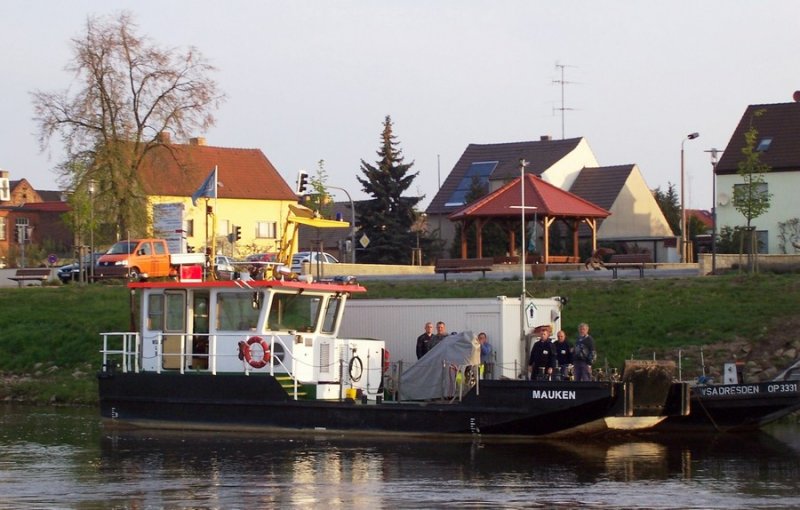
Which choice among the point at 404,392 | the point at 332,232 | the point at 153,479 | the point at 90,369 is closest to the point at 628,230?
the point at 332,232

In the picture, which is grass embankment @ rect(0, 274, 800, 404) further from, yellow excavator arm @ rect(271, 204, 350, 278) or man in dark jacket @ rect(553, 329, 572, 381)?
yellow excavator arm @ rect(271, 204, 350, 278)

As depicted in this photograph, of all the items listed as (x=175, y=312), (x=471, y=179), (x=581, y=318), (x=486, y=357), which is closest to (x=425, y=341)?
(x=486, y=357)

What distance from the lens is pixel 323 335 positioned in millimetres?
24953

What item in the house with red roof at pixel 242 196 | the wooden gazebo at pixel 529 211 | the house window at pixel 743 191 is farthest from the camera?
the house with red roof at pixel 242 196

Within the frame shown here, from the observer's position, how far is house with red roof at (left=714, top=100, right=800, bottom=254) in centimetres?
5322

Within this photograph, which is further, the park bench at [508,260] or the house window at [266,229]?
the house window at [266,229]

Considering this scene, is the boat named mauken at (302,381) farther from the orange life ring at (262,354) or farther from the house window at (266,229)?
the house window at (266,229)

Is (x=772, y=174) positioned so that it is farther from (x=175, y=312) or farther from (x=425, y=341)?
(x=175, y=312)

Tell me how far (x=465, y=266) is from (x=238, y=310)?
17.4 meters

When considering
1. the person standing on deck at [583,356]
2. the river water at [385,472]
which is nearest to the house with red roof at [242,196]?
the river water at [385,472]

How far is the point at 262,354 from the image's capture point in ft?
79.7

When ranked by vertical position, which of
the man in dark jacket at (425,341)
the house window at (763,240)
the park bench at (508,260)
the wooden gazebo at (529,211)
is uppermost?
the wooden gazebo at (529,211)

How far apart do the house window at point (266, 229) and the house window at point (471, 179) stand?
12445mm

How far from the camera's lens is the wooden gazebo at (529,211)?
45.8 metres
